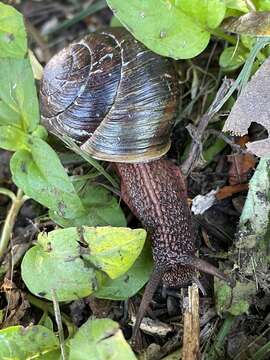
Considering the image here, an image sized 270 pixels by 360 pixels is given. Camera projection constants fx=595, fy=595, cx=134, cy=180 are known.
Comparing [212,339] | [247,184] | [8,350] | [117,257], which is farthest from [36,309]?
[247,184]

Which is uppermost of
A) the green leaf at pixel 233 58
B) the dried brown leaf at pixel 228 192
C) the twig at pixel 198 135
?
the green leaf at pixel 233 58

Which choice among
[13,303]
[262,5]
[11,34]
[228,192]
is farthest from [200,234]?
[11,34]

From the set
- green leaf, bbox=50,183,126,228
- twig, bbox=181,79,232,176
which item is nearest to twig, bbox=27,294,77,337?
green leaf, bbox=50,183,126,228

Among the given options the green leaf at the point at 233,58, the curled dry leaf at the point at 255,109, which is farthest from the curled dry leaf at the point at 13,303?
the green leaf at the point at 233,58

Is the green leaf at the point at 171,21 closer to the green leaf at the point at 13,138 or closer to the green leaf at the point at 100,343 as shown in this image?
the green leaf at the point at 13,138

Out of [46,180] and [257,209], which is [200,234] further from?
[46,180]

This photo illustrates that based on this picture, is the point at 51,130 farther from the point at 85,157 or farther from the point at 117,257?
the point at 117,257
